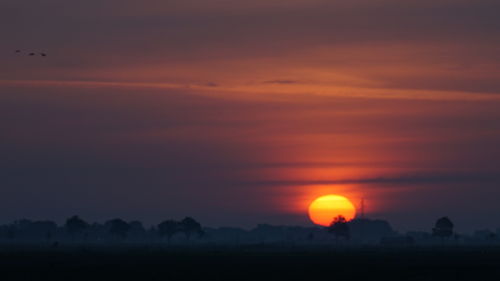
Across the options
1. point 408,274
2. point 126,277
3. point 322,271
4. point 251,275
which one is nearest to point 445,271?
point 408,274

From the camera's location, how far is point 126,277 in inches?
3263

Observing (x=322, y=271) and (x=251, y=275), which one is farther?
(x=322, y=271)

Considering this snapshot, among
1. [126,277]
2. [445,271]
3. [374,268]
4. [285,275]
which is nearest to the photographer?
[126,277]

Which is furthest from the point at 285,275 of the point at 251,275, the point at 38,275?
the point at 38,275

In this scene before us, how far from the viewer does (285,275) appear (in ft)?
290

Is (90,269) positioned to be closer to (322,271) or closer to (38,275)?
(38,275)

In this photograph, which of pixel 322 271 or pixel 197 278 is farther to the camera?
pixel 322 271

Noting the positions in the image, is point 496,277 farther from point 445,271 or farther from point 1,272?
Answer: point 1,272

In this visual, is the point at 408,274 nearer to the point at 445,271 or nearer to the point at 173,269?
the point at 445,271

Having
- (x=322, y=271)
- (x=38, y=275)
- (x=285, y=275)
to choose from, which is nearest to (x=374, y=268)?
(x=322, y=271)

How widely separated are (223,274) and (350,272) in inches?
524

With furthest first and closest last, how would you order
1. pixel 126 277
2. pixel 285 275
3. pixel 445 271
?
pixel 445 271
pixel 285 275
pixel 126 277

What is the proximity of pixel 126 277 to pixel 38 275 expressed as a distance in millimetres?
8034

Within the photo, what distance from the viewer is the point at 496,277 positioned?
8388 cm
